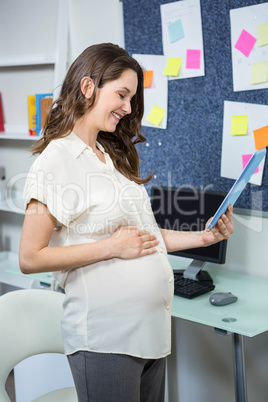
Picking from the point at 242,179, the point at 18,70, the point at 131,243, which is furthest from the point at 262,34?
the point at 18,70

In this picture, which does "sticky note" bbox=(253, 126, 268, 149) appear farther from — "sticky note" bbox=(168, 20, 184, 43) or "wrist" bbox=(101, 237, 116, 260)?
"wrist" bbox=(101, 237, 116, 260)

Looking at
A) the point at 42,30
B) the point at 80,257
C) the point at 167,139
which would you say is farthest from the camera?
the point at 42,30

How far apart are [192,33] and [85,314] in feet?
4.37

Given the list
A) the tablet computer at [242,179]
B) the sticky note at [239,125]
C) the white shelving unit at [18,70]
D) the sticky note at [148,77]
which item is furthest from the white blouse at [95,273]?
the sticky note at [148,77]

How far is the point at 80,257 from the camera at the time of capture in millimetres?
1213

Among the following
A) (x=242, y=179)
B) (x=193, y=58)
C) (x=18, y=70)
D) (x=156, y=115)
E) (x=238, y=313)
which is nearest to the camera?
(x=242, y=179)

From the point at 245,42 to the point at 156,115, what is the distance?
20.3 inches

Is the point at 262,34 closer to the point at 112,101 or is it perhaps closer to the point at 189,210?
the point at 189,210

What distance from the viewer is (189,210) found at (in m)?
2.11

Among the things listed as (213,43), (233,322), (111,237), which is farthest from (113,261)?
(213,43)

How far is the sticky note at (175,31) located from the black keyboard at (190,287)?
97 cm

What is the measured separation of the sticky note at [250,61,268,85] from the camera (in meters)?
1.93

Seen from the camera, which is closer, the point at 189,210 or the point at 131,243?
the point at 131,243

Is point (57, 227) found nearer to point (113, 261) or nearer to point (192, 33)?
point (113, 261)
